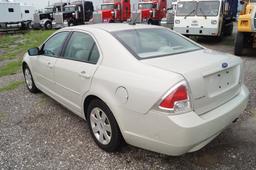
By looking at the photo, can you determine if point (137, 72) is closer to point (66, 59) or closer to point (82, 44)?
point (82, 44)

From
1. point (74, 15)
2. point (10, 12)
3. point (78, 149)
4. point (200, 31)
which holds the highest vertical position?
point (10, 12)

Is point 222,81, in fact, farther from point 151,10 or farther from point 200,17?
point 151,10

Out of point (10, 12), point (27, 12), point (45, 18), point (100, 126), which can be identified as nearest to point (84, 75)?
point (100, 126)

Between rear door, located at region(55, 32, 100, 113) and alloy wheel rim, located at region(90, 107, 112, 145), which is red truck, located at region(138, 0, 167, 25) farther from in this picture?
alloy wheel rim, located at region(90, 107, 112, 145)

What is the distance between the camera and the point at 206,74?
8.21 feet

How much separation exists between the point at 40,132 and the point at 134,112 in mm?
1915

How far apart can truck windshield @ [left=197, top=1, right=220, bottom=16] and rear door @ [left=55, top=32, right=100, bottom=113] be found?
9.15m

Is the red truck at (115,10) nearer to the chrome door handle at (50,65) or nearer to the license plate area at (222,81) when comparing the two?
the chrome door handle at (50,65)

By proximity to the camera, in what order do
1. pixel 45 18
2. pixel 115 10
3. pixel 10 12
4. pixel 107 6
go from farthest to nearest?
pixel 45 18 → pixel 10 12 → pixel 107 6 → pixel 115 10

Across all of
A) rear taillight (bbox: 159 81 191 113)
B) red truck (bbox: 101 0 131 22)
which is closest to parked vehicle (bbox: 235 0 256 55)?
rear taillight (bbox: 159 81 191 113)

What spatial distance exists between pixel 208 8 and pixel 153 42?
928cm

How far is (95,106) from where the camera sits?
10.1ft

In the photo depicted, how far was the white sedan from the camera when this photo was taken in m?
2.33

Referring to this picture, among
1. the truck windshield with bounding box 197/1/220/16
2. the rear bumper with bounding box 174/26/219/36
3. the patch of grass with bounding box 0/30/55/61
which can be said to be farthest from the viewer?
the patch of grass with bounding box 0/30/55/61
